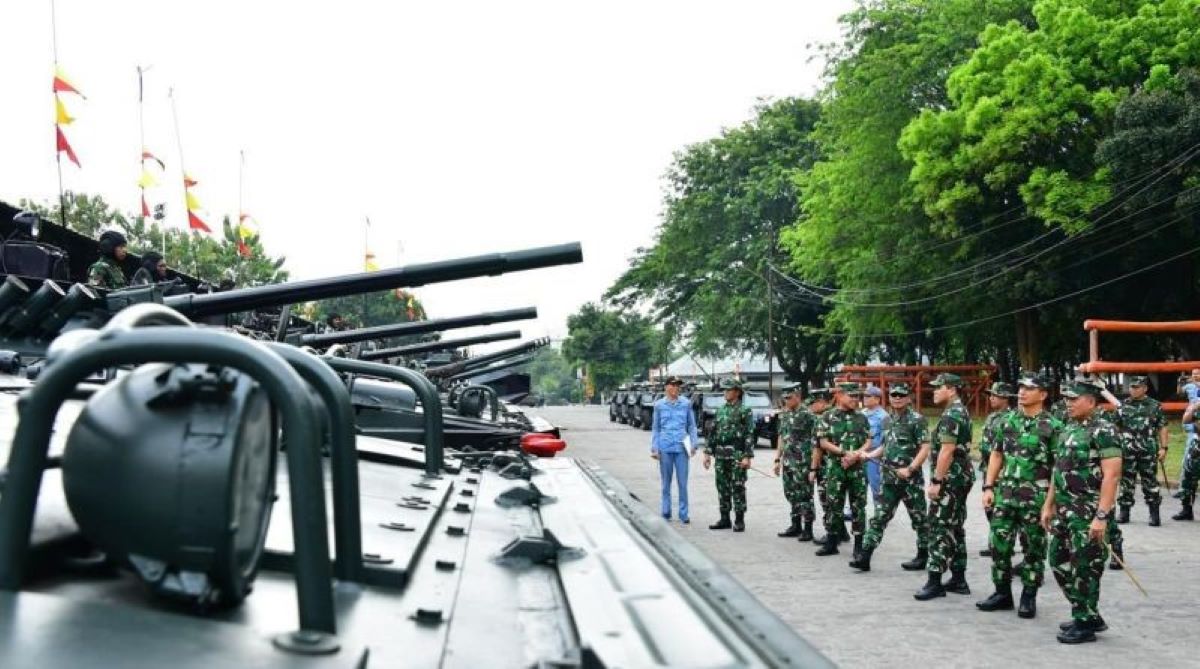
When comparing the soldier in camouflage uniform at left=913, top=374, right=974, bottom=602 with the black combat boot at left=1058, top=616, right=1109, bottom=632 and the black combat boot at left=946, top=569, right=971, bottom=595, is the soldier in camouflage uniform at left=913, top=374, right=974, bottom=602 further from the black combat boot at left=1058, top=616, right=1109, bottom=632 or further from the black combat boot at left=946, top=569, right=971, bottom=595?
the black combat boot at left=1058, top=616, right=1109, bottom=632

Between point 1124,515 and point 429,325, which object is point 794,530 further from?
point 429,325

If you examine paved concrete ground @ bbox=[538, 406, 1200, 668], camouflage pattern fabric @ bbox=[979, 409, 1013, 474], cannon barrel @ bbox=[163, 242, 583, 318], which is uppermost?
cannon barrel @ bbox=[163, 242, 583, 318]

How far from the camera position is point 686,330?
159ft

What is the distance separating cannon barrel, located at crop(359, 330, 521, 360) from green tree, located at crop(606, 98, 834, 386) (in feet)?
97.5

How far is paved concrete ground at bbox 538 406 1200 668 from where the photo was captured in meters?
6.20

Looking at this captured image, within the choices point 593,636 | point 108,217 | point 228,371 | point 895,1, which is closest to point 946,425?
point 593,636

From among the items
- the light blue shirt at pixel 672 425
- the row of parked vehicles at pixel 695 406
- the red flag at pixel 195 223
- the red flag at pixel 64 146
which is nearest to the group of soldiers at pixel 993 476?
the light blue shirt at pixel 672 425

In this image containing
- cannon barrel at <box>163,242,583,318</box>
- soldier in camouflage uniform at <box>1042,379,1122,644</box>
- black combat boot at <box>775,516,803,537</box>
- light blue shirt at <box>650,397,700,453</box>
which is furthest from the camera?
light blue shirt at <box>650,397,700,453</box>

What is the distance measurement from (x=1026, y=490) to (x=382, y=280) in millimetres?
4792

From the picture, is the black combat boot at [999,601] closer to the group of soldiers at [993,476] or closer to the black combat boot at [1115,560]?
the group of soldiers at [993,476]

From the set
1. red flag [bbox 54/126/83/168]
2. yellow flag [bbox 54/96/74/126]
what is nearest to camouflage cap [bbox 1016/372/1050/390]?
red flag [bbox 54/126/83/168]

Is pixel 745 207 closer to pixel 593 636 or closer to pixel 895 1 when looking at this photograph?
pixel 895 1

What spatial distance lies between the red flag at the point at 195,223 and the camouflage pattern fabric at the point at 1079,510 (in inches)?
819

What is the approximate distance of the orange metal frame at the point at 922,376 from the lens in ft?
114
